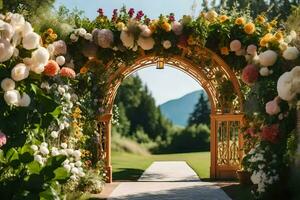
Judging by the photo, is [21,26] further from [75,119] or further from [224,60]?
[224,60]

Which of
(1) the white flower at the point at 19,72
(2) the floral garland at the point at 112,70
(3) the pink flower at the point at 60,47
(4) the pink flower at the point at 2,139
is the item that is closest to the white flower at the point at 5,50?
(2) the floral garland at the point at 112,70

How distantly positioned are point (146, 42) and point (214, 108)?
385 centimetres

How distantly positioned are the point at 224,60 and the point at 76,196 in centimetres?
406

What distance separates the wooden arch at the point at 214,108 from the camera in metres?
10.9

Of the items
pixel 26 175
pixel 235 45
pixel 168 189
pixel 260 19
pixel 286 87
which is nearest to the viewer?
pixel 26 175

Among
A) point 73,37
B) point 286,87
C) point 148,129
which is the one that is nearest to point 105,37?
point 73,37

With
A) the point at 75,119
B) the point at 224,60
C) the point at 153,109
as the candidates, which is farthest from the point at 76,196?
the point at 153,109

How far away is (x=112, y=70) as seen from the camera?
10656 mm

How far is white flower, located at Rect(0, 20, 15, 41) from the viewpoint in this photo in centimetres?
538

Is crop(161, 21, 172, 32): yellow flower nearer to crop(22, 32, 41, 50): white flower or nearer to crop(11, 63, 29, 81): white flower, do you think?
crop(22, 32, 41, 50): white flower

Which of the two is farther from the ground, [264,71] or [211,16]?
[211,16]

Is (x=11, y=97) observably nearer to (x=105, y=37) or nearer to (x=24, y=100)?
(x=24, y=100)

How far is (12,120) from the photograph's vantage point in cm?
558

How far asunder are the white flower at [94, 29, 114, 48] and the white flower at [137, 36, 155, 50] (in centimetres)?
47
